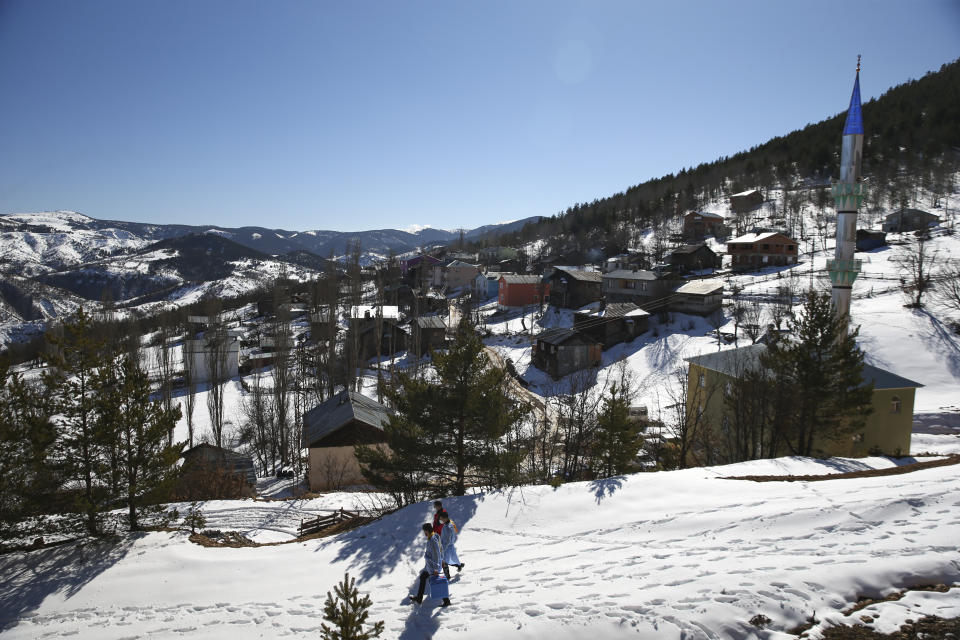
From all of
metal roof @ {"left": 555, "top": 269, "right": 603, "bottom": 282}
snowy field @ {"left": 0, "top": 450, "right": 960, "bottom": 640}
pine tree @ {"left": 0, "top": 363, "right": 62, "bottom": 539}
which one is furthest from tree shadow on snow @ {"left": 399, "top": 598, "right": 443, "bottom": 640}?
metal roof @ {"left": 555, "top": 269, "right": 603, "bottom": 282}

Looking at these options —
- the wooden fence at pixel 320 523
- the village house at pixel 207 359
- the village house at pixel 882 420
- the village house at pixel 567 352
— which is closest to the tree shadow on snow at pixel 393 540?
the wooden fence at pixel 320 523

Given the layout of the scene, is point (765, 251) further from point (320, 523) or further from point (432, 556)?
point (432, 556)

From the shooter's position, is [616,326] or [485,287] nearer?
[616,326]

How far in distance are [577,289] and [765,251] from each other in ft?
78.6

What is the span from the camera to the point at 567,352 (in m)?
40.0

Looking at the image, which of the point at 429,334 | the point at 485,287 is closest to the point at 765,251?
the point at 485,287

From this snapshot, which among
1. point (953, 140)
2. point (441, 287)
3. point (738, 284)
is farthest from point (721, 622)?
point (953, 140)

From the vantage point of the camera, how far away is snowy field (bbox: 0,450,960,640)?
21.0 ft

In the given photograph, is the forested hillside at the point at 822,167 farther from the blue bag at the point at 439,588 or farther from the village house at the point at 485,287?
the blue bag at the point at 439,588

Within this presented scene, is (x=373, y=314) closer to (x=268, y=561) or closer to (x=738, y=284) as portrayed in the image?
(x=738, y=284)

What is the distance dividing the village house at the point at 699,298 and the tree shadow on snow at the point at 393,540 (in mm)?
39182

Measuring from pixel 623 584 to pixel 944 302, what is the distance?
46.1 metres

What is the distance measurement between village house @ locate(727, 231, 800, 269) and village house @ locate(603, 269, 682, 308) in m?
13.4

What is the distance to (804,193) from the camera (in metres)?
84.5
